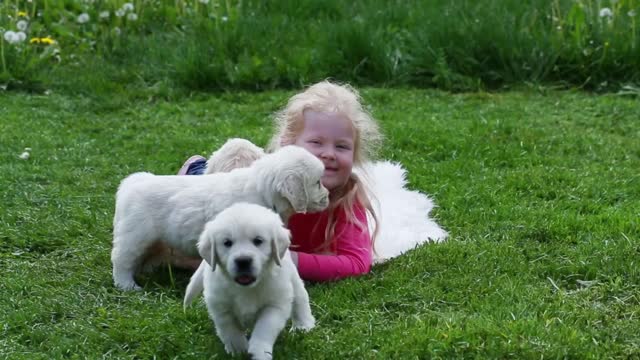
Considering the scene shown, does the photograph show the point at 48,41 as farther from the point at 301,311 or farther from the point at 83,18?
the point at 301,311

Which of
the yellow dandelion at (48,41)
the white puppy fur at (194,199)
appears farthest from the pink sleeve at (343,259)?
the yellow dandelion at (48,41)

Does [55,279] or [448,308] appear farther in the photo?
[55,279]

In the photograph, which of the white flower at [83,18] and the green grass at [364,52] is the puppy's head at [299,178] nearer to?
the green grass at [364,52]

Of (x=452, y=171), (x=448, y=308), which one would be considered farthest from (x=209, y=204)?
(x=452, y=171)

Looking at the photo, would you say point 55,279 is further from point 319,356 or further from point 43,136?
point 43,136

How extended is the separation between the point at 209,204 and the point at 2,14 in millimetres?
6227

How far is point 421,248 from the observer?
533cm

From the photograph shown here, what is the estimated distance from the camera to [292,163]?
4.54 meters

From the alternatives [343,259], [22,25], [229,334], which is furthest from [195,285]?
[22,25]

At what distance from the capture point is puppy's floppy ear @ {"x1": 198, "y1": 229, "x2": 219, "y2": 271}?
3811mm

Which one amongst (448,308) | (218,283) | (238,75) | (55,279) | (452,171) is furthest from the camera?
(238,75)

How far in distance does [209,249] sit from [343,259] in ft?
4.20

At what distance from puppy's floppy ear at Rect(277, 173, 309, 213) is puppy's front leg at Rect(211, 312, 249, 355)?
74cm

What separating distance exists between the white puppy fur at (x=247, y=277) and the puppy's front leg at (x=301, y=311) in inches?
4.4
